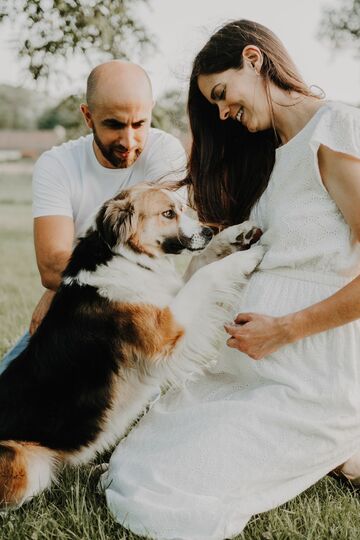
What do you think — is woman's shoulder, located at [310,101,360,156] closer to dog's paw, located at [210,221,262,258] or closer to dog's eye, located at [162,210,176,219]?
dog's paw, located at [210,221,262,258]

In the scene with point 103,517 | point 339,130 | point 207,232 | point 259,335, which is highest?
point 339,130

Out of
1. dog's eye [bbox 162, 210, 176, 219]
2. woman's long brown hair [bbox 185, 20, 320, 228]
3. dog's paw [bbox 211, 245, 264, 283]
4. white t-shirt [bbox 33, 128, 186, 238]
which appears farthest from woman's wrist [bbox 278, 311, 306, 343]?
white t-shirt [bbox 33, 128, 186, 238]

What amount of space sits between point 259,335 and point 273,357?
0.14 m

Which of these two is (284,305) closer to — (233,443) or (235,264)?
(235,264)

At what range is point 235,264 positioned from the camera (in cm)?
331

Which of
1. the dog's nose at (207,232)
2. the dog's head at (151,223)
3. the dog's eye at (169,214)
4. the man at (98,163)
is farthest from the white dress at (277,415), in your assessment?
the man at (98,163)

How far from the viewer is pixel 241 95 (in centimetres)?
306

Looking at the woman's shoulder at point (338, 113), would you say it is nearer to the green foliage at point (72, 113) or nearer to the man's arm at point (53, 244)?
the man's arm at point (53, 244)

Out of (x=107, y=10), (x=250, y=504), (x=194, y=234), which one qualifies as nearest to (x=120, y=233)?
(x=194, y=234)

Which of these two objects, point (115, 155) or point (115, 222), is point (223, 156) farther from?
point (115, 155)

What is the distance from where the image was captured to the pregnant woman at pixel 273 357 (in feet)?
8.95

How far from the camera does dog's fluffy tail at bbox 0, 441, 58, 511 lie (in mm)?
2975

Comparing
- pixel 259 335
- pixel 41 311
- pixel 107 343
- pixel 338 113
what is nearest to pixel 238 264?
pixel 259 335

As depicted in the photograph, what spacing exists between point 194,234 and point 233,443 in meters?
1.24
